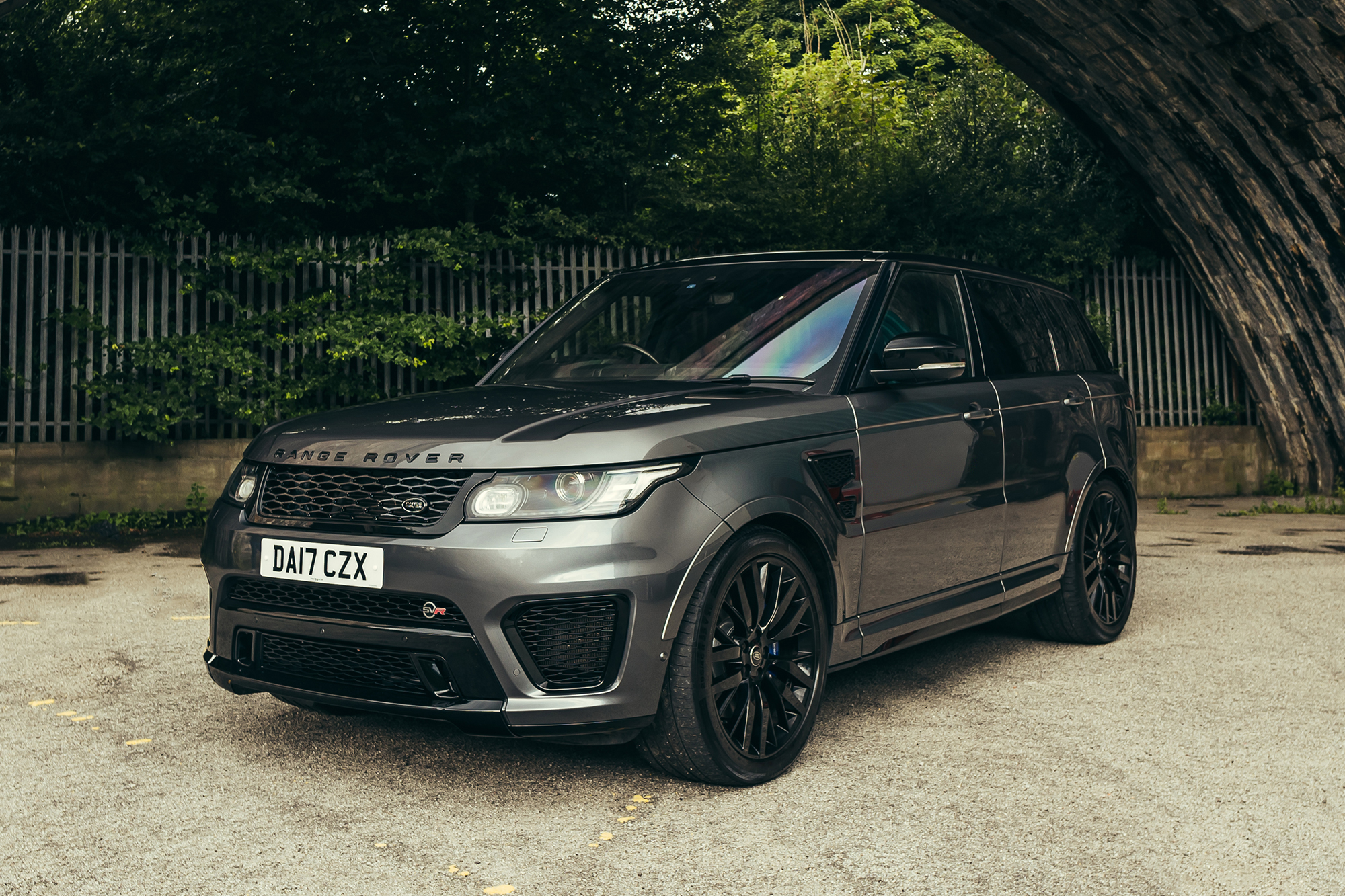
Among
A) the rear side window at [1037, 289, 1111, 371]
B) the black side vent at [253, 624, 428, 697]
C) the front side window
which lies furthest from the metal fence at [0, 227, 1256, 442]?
the black side vent at [253, 624, 428, 697]

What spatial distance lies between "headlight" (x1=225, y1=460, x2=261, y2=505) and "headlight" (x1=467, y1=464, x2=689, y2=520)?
36.8 inches

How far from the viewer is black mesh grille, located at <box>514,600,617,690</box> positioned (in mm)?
3275

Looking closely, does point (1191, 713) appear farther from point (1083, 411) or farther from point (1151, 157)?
point (1151, 157)

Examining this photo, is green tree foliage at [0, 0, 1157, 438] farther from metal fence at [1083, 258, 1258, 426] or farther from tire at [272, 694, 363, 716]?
tire at [272, 694, 363, 716]

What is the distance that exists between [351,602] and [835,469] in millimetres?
1649

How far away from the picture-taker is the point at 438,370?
1098 cm

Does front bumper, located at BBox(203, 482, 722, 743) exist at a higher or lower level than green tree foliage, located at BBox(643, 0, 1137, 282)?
lower

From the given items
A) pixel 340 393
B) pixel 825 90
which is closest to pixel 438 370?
pixel 340 393

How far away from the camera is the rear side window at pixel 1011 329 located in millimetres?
5266

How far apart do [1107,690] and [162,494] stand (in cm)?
866

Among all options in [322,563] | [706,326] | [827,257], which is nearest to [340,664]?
[322,563]

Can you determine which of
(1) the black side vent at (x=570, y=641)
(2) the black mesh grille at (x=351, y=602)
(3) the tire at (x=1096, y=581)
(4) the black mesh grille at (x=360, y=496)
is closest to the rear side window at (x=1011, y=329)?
(3) the tire at (x=1096, y=581)

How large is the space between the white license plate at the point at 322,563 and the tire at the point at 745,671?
0.91 meters

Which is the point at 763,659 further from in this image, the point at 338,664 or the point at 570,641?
the point at 338,664
